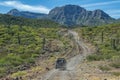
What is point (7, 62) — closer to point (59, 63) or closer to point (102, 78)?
point (59, 63)

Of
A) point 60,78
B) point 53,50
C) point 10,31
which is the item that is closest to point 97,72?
point 60,78

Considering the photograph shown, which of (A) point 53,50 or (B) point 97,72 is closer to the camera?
(B) point 97,72

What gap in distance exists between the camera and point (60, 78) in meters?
41.7

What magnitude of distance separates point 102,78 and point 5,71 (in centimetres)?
1947

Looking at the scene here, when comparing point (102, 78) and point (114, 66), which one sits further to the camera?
point (114, 66)

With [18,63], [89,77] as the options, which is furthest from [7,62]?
[89,77]

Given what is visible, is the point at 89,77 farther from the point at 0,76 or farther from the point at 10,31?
the point at 10,31

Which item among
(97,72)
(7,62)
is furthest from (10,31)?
(97,72)

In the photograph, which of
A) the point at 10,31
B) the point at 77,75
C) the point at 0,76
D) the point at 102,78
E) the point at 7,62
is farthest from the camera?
the point at 10,31

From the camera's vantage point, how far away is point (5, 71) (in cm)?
5212

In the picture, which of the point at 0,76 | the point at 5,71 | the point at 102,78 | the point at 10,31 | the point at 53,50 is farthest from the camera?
the point at 10,31

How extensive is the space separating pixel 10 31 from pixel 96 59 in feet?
238

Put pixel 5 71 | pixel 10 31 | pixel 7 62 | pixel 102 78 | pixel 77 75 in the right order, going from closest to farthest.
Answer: pixel 102 78
pixel 77 75
pixel 5 71
pixel 7 62
pixel 10 31

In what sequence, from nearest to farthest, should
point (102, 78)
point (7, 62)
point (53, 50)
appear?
point (102, 78)
point (7, 62)
point (53, 50)
